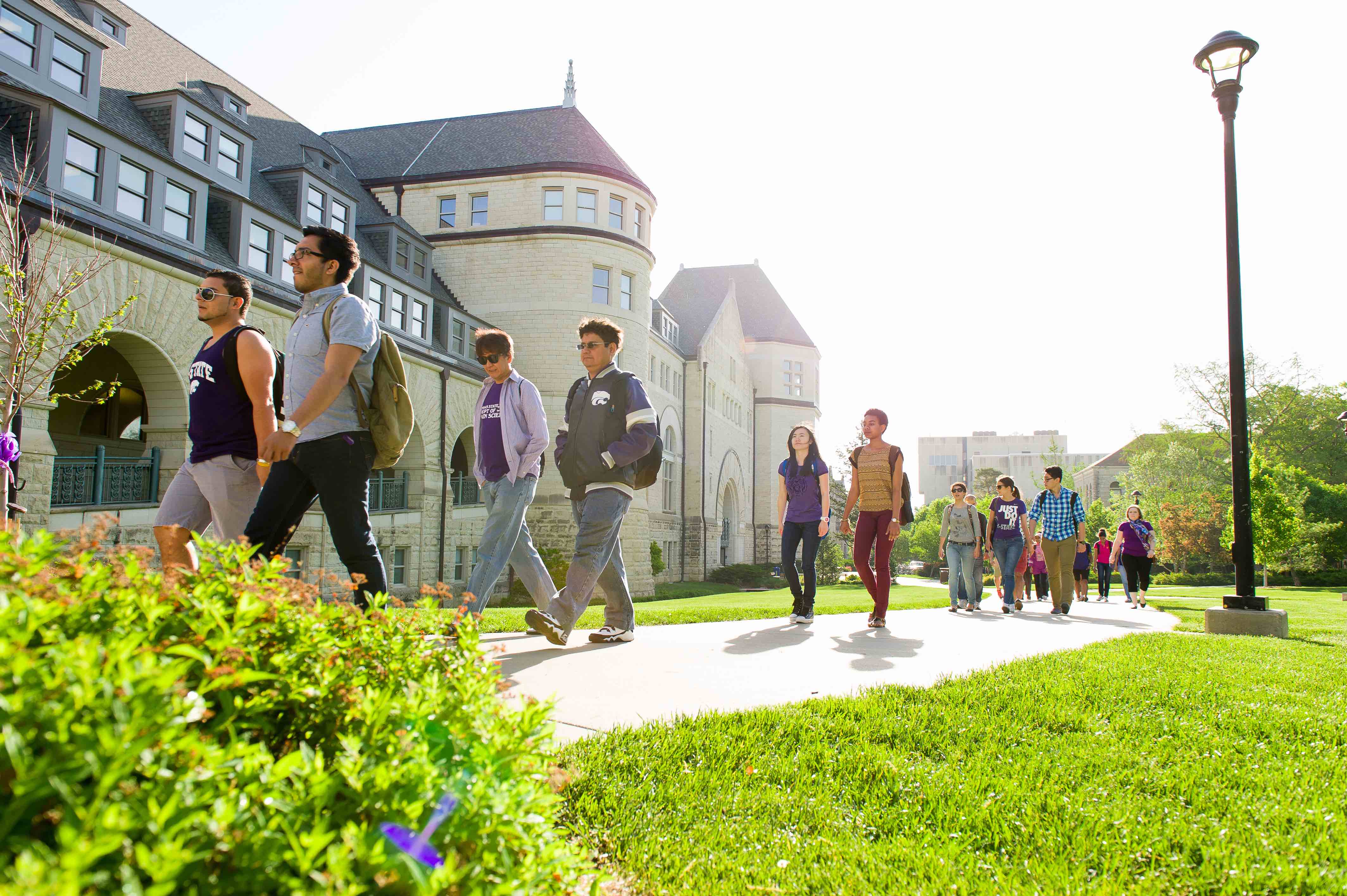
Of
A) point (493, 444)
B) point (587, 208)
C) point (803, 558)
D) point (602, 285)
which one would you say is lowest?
point (803, 558)

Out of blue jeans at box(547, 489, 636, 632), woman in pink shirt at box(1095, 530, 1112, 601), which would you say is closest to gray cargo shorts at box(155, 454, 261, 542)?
blue jeans at box(547, 489, 636, 632)

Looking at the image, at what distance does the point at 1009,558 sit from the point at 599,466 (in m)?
8.74

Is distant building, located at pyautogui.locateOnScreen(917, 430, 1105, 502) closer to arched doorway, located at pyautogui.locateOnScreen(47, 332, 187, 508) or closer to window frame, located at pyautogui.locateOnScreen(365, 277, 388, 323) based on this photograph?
window frame, located at pyautogui.locateOnScreen(365, 277, 388, 323)

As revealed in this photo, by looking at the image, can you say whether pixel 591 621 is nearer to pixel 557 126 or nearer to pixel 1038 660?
pixel 1038 660

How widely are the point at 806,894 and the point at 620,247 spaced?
1128 inches

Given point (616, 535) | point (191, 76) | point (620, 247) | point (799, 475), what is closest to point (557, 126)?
point (620, 247)

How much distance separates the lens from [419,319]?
24797 millimetres

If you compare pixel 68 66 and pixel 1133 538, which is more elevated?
pixel 68 66

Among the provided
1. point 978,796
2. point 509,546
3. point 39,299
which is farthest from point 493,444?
point 39,299

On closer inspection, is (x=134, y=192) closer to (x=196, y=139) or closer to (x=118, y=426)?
(x=196, y=139)

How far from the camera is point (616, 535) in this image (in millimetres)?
5824

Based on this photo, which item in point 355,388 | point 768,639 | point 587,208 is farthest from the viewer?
point 587,208

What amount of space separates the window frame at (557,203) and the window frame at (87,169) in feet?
50.4

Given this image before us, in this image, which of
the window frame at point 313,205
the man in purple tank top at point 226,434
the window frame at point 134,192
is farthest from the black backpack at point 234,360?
the window frame at point 313,205
